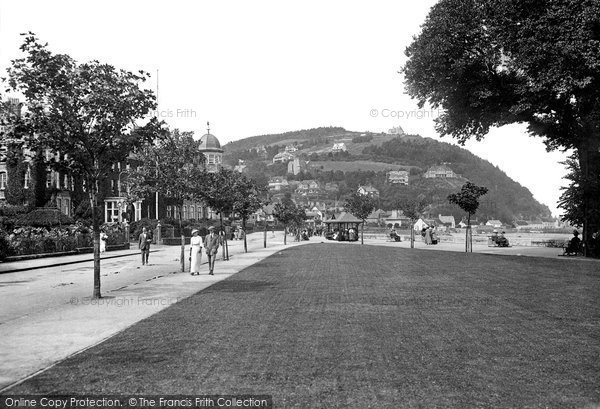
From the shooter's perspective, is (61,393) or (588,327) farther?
(588,327)

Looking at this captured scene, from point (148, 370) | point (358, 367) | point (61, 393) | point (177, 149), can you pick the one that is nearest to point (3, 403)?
point (61, 393)

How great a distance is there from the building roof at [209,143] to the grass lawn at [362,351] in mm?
99881

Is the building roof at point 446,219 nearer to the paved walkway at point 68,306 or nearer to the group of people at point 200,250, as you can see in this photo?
the paved walkway at point 68,306

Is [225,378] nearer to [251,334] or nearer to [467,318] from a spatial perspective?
[251,334]

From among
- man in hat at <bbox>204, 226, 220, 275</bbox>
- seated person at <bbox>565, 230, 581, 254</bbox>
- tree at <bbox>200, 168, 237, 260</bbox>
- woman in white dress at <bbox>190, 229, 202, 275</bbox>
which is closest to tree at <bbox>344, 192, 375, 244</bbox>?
tree at <bbox>200, 168, 237, 260</bbox>

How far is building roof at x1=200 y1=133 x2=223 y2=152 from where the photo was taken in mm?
111688

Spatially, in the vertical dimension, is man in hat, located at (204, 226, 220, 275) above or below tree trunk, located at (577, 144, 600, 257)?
below

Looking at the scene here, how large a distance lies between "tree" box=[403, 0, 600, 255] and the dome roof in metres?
81.8

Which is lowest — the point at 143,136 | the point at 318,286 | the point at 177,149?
the point at 318,286

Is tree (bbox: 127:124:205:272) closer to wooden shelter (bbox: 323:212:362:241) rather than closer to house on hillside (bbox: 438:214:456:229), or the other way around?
wooden shelter (bbox: 323:212:362:241)

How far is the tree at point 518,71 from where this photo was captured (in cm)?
2383

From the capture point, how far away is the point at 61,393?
5914 millimetres

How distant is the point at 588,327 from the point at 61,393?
856cm

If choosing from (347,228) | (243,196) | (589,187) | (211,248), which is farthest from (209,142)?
(211,248)
